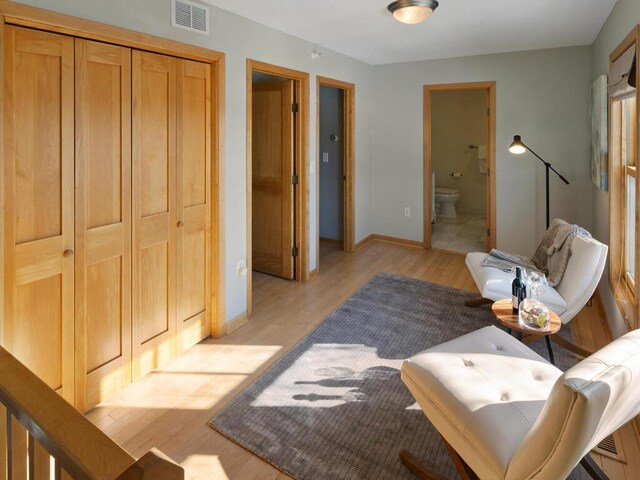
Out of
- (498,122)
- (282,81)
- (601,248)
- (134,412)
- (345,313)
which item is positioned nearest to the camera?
(134,412)

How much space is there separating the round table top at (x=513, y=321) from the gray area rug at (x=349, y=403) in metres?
0.59

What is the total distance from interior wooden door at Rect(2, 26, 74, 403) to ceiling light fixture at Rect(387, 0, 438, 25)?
209cm

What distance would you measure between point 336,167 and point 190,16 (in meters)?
3.19

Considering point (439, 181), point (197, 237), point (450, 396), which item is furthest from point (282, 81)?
point (439, 181)

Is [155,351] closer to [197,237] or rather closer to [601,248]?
[197,237]

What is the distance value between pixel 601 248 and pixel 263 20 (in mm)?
2923

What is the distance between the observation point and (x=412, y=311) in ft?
12.2

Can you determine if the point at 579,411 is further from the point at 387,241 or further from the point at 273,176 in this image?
the point at 387,241

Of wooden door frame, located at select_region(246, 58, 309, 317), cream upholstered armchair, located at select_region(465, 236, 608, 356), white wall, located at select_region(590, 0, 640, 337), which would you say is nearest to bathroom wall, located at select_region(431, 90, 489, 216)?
white wall, located at select_region(590, 0, 640, 337)

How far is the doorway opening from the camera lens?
5371mm

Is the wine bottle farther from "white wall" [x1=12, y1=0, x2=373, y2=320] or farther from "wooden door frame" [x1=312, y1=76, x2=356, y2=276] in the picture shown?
"wooden door frame" [x1=312, y1=76, x2=356, y2=276]

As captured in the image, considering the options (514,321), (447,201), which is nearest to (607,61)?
(514,321)

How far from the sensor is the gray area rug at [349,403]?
1.97 meters

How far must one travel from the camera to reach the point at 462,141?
7.79 m
